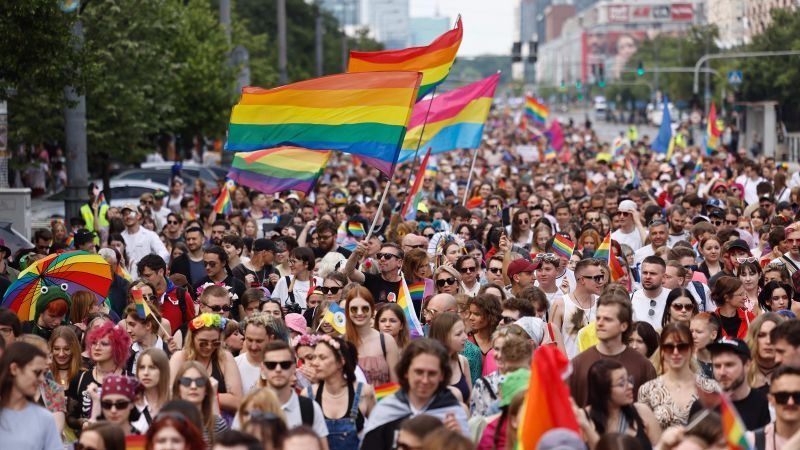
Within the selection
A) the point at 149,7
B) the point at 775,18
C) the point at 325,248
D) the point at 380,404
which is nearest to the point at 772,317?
the point at 380,404

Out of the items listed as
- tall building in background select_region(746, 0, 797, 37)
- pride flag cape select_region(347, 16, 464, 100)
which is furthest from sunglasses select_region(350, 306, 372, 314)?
tall building in background select_region(746, 0, 797, 37)

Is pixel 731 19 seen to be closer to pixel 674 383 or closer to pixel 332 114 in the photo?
pixel 332 114

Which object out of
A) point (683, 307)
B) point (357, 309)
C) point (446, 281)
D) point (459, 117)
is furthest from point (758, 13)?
point (357, 309)

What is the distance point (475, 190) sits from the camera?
25094 mm

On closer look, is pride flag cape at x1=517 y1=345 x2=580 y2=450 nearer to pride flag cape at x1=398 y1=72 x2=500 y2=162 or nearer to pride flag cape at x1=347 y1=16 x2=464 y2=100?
pride flag cape at x1=347 y1=16 x2=464 y2=100

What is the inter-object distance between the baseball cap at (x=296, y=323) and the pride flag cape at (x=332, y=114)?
3.86 meters

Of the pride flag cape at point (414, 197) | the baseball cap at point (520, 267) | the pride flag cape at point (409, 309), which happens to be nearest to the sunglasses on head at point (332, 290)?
the pride flag cape at point (409, 309)

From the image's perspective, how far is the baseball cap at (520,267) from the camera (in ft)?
41.1

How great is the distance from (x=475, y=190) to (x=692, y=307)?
14.7m

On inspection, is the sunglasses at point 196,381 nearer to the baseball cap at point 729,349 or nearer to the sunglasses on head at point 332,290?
the baseball cap at point 729,349

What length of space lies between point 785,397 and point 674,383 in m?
1.39

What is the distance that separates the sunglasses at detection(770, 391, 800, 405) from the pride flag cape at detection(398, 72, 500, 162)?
45.8 feet

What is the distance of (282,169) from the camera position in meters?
17.2

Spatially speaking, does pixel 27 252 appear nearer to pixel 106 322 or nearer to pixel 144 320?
pixel 144 320
